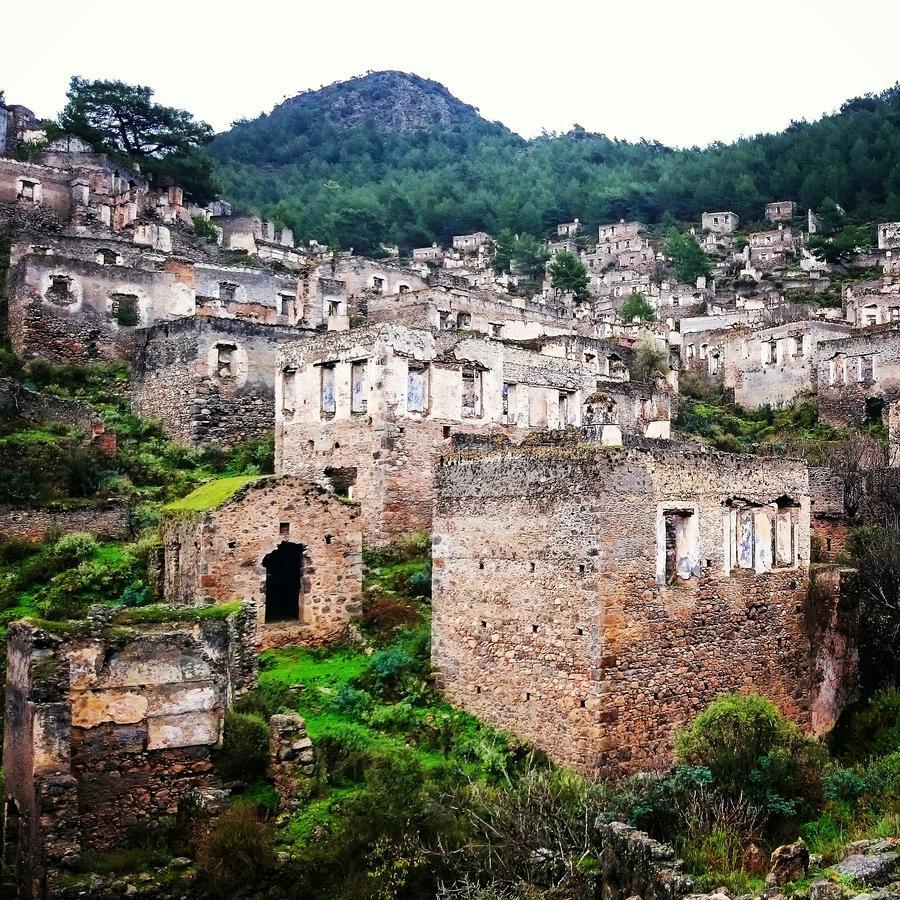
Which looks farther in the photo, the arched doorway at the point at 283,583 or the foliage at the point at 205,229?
the foliage at the point at 205,229

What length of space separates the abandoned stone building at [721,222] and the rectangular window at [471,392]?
274ft

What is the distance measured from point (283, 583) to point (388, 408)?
603cm

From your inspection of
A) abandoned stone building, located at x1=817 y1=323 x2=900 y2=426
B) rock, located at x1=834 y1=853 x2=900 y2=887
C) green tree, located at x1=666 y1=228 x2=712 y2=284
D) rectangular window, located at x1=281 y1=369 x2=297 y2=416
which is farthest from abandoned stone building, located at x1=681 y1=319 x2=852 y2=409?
rock, located at x1=834 y1=853 x2=900 y2=887

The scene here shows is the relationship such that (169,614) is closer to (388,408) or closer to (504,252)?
(388,408)

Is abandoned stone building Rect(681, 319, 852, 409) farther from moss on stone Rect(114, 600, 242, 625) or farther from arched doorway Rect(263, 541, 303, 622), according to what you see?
moss on stone Rect(114, 600, 242, 625)

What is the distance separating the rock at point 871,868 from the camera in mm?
10805

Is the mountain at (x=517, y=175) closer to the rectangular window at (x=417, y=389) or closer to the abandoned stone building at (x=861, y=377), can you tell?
the abandoned stone building at (x=861, y=377)

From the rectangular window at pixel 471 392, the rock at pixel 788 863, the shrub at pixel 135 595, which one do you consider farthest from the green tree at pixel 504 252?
the rock at pixel 788 863

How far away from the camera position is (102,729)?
14.6 metres

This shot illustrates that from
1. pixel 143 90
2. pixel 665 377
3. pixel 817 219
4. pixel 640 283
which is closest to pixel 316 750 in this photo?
pixel 665 377

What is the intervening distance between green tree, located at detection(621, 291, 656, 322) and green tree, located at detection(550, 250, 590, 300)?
373 centimetres

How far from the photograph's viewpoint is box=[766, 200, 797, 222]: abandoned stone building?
103 meters

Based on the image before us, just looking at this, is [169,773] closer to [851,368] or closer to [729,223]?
[851,368]

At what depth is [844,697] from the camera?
19.9m
